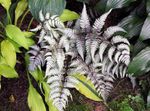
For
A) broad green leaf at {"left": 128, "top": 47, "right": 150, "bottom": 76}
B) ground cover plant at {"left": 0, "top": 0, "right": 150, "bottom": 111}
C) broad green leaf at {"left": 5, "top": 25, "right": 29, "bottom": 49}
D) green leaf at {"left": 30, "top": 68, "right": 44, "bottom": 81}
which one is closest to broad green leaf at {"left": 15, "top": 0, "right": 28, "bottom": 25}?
ground cover plant at {"left": 0, "top": 0, "right": 150, "bottom": 111}

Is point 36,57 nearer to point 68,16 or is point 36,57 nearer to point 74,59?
point 74,59

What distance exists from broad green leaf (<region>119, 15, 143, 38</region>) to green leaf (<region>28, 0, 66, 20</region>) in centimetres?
53

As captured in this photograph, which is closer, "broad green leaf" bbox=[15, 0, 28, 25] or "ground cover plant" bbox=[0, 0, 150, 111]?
"ground cover plant" bbox=[0, 0, 150, 111]

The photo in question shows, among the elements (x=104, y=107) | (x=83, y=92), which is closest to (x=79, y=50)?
(x=83, y=92)

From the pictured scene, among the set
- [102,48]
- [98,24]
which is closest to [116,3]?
[98,24]

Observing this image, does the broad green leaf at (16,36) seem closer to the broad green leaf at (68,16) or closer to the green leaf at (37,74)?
the green leaf at (37,74)

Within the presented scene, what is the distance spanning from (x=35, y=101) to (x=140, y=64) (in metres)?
0.88

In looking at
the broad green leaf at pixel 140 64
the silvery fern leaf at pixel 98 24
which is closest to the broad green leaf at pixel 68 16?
the silvery fern leaf at pixel 98 24

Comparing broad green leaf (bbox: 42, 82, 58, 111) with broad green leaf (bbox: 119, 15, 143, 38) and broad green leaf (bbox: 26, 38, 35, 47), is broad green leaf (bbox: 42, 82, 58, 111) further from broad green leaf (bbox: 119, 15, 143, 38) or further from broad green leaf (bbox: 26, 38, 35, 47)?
broad green leaf (bbox: 119, 15, 143, 38)

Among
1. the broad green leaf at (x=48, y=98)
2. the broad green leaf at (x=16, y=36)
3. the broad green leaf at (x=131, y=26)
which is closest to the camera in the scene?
the broad green leaf at (x=16, y=36)

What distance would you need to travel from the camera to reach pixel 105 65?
115 inches

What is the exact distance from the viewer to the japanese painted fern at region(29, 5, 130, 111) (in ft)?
9.07

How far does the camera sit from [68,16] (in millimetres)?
3045

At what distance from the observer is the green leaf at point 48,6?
2.89 meters
